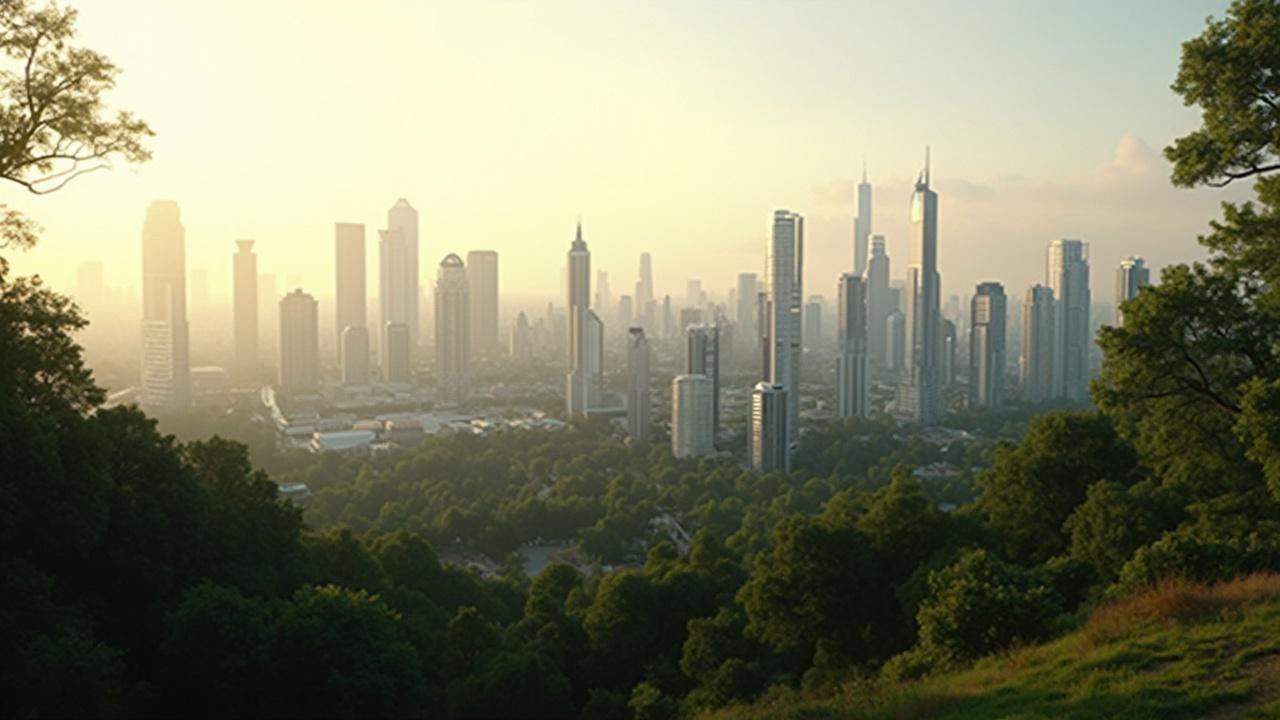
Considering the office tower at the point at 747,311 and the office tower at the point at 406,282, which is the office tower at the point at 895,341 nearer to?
the office tower at the point at 747,311

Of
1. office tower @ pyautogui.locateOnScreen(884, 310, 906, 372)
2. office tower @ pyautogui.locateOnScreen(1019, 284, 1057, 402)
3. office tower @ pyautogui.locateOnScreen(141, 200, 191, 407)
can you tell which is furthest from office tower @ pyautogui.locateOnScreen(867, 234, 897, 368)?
office tower @ pyautogui.locateOnScreen(141, 200, 191, 407)

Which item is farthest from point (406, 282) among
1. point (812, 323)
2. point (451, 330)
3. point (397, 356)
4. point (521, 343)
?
point (812, 323)

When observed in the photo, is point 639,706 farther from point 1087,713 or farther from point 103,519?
point 1087,713

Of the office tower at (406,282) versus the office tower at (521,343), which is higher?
the office tower at (406,282)

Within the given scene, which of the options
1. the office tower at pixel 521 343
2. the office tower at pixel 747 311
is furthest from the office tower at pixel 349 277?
the office tower at pixel 747 311

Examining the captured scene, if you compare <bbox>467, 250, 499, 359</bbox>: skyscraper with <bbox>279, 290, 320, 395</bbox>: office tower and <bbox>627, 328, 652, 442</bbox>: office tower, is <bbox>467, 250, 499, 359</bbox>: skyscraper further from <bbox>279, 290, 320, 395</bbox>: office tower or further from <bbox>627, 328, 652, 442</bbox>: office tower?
<bbox>627, 328, 652, 442</bbox>: office tower

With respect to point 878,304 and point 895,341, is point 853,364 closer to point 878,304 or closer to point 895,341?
point 895,341
